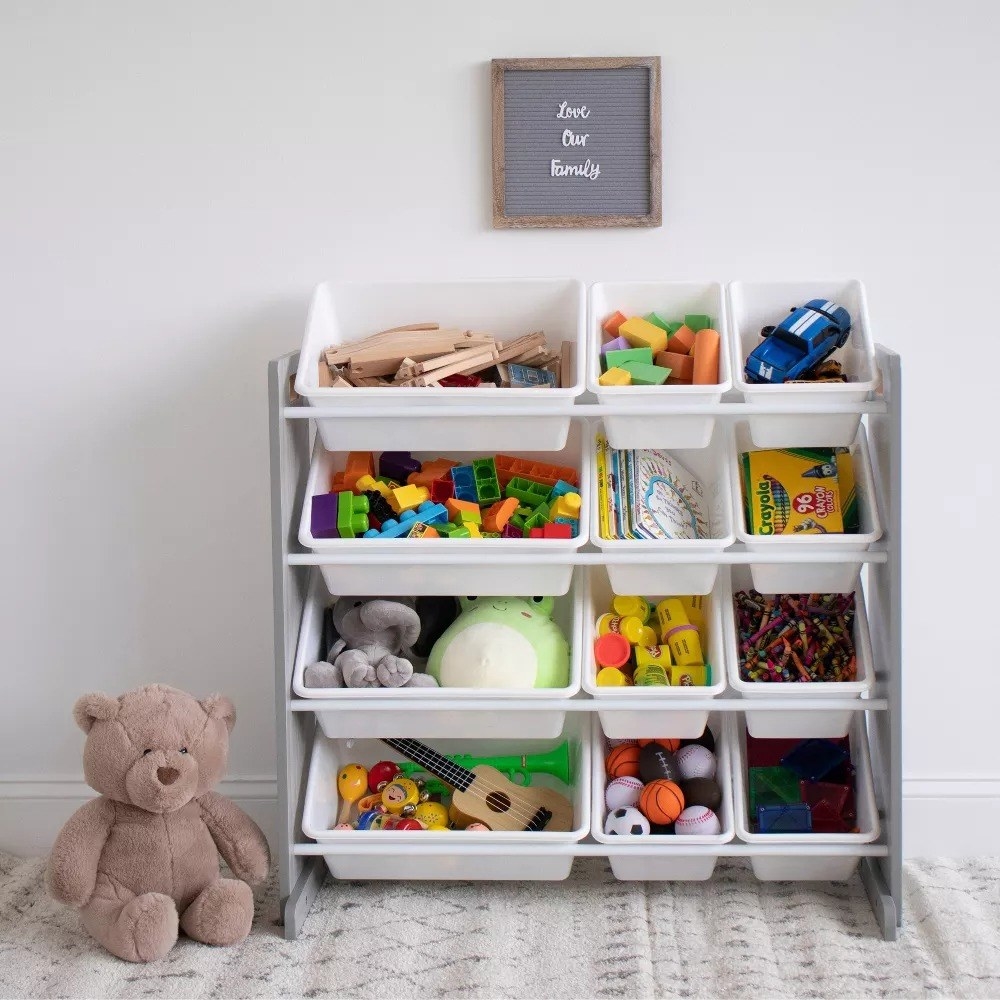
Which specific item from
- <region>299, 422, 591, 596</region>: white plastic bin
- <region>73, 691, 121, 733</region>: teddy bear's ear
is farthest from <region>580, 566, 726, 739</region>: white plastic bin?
<region>73, 691, 121, 733</region>: teddy bear's ear

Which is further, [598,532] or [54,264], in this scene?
[54,264]

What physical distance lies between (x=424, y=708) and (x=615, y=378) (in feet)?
1.98

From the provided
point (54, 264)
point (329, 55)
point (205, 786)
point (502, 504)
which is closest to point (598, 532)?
point (502, 504)

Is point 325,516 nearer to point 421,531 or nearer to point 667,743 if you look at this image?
point 421,531

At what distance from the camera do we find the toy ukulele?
1.90 meters

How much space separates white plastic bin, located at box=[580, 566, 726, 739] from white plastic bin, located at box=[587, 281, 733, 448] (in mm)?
218

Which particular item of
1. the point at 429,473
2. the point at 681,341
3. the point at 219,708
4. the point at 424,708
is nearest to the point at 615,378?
the point at 681,341

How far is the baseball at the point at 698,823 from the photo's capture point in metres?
1.80

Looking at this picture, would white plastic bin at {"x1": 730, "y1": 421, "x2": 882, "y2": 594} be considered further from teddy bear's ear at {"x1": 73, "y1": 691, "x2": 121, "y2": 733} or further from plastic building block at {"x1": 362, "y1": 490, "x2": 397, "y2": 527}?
teddy bear's ear at {"x1": 73, "y1": 691, "x2": 121, "y2": 733}

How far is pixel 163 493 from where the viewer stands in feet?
6.91

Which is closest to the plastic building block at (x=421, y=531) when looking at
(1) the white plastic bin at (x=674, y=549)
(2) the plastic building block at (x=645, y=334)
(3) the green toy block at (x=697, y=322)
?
(1) the white plastic bin at (x=674, y=549)

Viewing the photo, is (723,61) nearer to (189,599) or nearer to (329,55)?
(329,55)

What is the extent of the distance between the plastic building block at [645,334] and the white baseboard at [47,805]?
1089 millimetres

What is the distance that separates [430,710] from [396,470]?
420 millimetres
